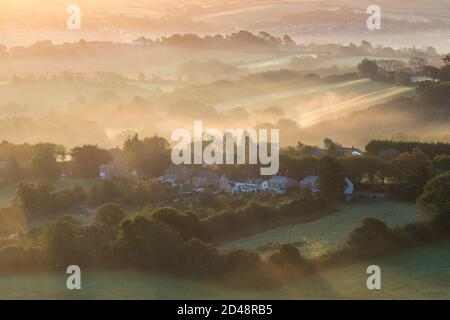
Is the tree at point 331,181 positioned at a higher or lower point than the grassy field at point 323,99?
lower

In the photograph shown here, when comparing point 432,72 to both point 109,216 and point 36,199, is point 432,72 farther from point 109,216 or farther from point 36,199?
point 109,216

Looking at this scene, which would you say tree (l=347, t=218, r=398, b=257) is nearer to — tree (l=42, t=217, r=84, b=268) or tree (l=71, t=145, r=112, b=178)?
tree (l=42, t=217, r=84, b=268)

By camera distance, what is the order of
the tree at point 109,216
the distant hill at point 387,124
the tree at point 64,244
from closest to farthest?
the tree at point 64,244 → the tree at point 109,216 → the distant hill at point 387,124

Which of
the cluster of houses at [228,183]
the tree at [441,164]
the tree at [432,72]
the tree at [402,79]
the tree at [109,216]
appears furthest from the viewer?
the tree at [402,79]

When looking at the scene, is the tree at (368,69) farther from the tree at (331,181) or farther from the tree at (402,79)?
the tree at (331,181)

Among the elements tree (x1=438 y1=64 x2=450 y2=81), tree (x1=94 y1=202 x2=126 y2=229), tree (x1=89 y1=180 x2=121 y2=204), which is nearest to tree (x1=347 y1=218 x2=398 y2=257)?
tree (x1=94 y1=202 x2=126 y2=229)

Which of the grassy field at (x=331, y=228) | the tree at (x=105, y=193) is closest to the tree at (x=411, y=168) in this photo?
the grassy field at (x=331, y=228)

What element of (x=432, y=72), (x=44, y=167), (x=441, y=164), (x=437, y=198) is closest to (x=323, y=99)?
(x=432, y=72)
